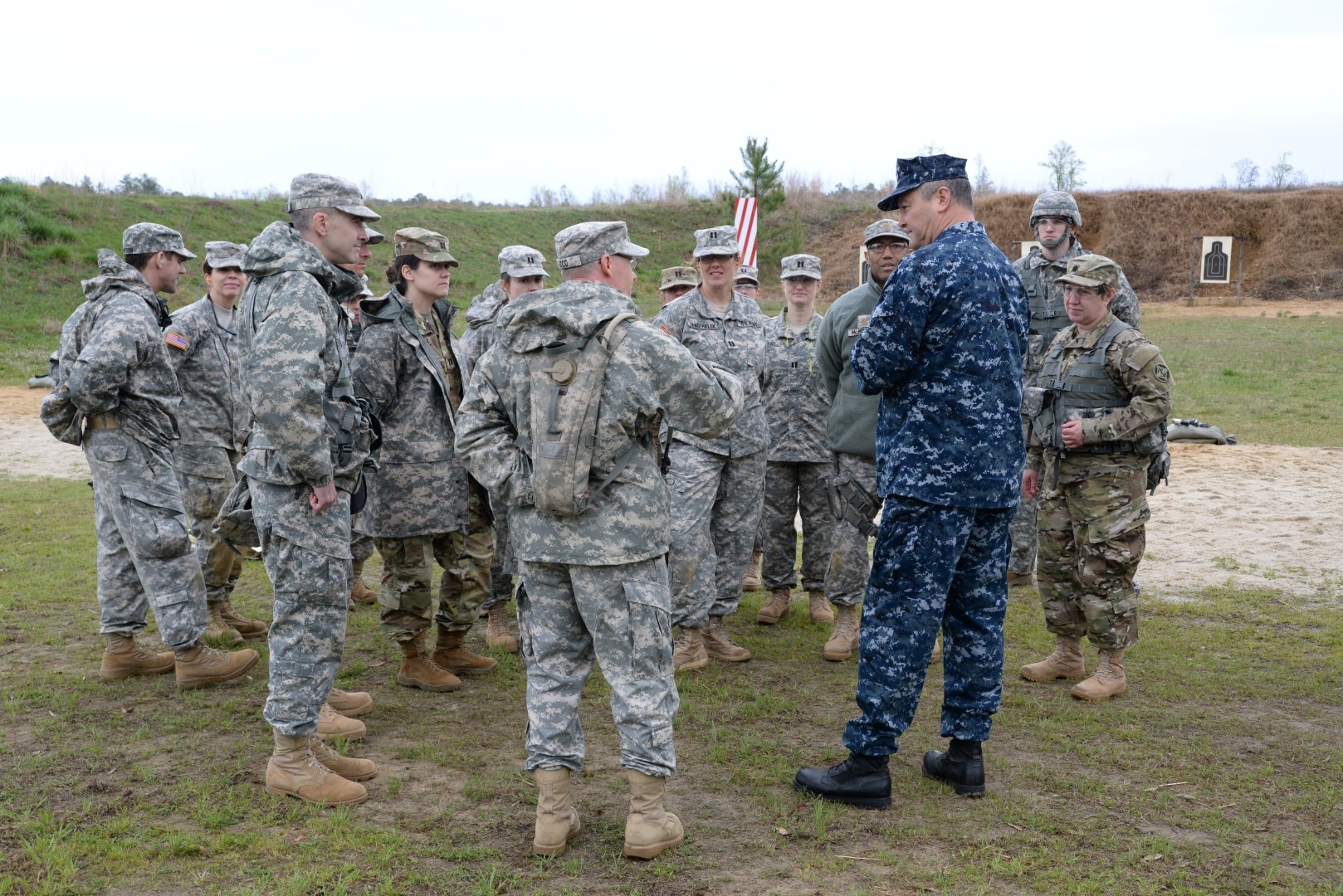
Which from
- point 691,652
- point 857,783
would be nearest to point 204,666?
point 691,652

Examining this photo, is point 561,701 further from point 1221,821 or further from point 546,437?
point 1221,821

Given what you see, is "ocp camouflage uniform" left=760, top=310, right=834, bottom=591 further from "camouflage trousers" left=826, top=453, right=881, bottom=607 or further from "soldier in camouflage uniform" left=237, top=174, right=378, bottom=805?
"soldier in camouflage uniform" left=237, top=174, right=378, bottom=805

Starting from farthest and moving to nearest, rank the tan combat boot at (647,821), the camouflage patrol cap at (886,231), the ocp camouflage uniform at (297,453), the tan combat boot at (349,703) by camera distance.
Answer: the camouflage patrol cap at (886,231), the tan combat boot at (349,703), the ocp camouflage uniform at (297,453), the tan combat boot at (647,821)

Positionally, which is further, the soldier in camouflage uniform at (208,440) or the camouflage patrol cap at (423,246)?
the soldier in camouflage uniform at (208,440)

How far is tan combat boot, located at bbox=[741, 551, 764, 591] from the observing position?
297 inches

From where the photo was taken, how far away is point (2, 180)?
25062mm

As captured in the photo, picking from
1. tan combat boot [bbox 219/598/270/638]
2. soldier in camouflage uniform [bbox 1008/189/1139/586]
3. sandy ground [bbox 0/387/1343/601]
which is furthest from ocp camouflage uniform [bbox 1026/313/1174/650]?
tan combat boot [bbox 219/598/270/638]

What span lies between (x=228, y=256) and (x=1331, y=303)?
32725 mm

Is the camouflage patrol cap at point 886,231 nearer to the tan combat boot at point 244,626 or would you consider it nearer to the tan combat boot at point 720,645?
the tan combat boot at point 720,645

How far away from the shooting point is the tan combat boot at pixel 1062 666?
549cm

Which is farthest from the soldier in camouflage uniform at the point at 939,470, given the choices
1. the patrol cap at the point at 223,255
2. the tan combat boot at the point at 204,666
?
the patrol cap at the point at 223,255

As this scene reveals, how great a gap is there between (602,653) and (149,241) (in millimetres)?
3571

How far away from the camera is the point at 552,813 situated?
363 centimetres

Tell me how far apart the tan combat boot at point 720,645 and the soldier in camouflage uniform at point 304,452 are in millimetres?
2225
